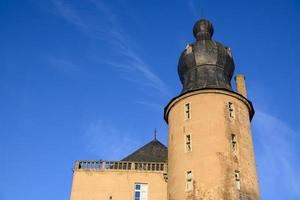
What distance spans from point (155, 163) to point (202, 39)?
34.6 feet

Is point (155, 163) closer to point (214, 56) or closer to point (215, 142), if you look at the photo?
point (215, 142)

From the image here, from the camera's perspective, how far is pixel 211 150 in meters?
24.5

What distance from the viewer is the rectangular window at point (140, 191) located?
2819 cm

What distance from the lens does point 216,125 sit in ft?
83.1

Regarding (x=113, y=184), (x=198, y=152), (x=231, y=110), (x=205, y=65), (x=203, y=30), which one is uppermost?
(x=203, y=30)

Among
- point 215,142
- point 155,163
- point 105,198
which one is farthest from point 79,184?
point 215,142

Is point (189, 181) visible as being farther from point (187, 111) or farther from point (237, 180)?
point (187, 111)

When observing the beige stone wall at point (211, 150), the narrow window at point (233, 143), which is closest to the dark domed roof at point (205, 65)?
the beige stone wall at point (211, 150)

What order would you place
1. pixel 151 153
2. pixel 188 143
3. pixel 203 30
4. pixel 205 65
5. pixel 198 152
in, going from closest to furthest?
pixel 198 152 → pixel 188 143 → pixel 205 65 → pixel 203 30 → pixel 151 153

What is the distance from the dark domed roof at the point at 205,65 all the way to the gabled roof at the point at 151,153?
6.70 m

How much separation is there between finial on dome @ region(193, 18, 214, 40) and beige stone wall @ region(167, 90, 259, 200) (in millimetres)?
6312

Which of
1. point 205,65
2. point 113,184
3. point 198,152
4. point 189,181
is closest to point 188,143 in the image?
point 198,152

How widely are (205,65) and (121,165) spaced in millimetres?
9851

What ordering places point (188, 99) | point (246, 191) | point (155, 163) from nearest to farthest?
point (246, 191)
point (188, 99)
point (155, 163)
